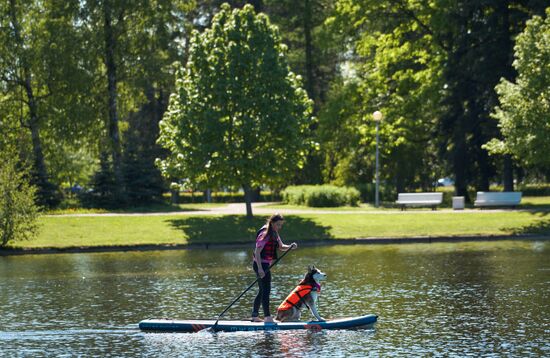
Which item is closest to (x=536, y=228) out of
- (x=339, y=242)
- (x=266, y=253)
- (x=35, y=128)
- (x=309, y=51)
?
(x=339, y=242)

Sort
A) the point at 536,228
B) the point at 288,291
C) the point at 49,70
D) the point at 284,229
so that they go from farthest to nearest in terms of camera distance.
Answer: the point at 49,70 < the point at 284,229 < the point at 536,228 < the point at 288,291

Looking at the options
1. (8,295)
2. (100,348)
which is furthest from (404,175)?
(100,348)

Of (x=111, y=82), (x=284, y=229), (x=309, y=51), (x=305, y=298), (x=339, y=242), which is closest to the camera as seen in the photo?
(x=305, y=298)

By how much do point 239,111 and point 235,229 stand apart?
225 inches

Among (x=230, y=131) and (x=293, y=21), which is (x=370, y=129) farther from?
(x=230, y=131)

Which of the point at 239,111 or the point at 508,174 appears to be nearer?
the point at 239,111

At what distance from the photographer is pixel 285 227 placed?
120ft

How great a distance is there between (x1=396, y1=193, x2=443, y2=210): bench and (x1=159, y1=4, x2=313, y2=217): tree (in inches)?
258

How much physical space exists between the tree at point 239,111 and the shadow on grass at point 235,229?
1.76 metres

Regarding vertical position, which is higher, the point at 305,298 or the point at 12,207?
the point at 12,207

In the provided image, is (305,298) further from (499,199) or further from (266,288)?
(499,199)

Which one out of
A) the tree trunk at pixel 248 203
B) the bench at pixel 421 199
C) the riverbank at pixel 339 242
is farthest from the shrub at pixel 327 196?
the riverbank at pixel 339 242

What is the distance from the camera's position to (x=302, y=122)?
39.9 m

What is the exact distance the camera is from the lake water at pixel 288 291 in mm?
14328
